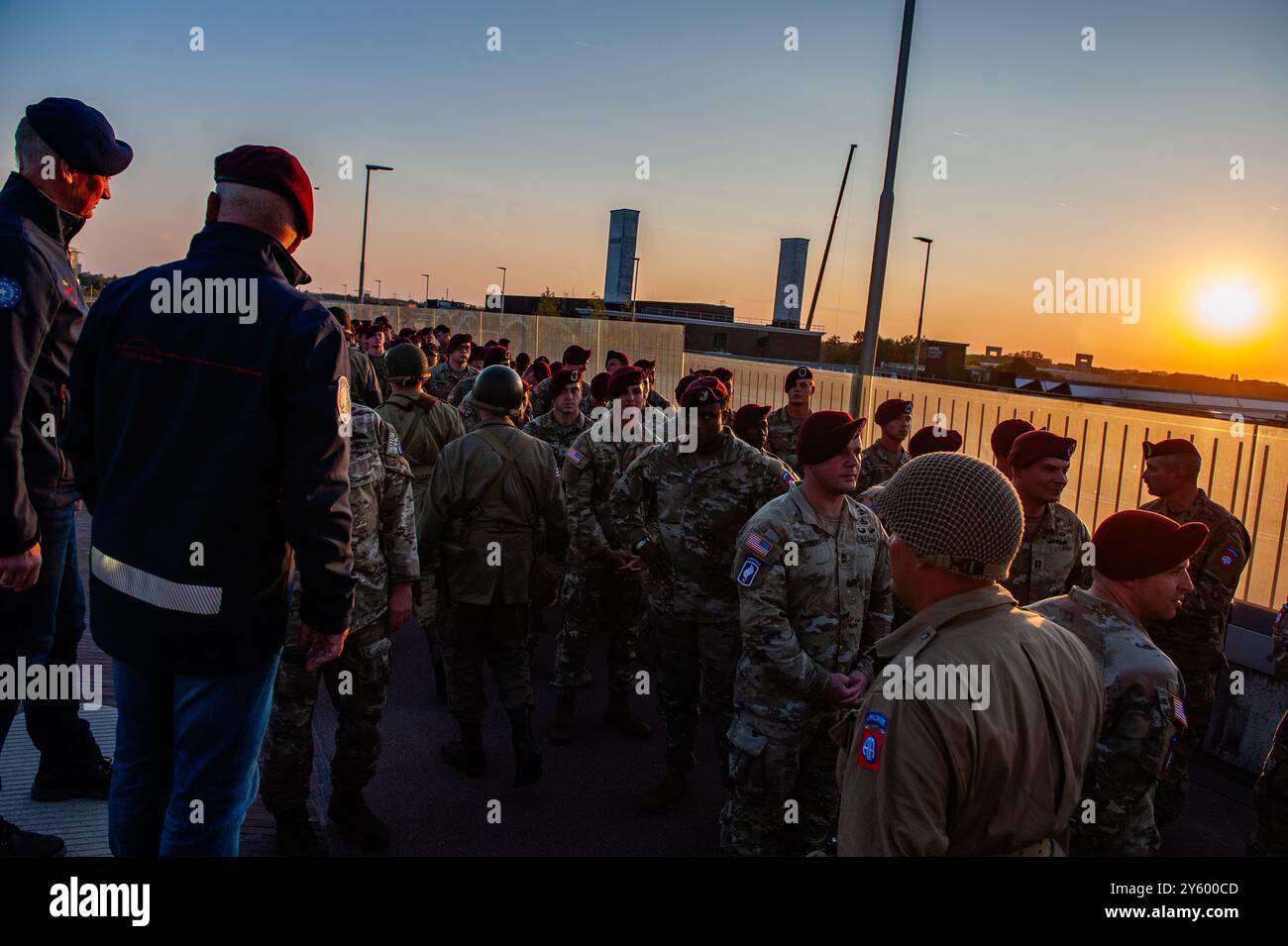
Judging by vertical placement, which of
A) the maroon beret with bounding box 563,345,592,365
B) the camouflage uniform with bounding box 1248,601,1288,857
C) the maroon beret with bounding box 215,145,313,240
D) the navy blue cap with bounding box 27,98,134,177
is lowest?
the camouflage uniform with bounding box 1248,601,1288,857

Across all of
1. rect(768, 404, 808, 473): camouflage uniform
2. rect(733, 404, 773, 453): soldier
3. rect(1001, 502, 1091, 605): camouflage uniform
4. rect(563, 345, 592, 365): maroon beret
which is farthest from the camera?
rect(563, 345, 592, 365): maroon beret

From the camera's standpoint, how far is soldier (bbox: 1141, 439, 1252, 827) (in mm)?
4910

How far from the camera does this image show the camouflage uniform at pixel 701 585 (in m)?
4.71

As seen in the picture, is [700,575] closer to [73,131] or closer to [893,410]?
[893,410]

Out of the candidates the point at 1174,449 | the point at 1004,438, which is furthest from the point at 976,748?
the point at 1004,438

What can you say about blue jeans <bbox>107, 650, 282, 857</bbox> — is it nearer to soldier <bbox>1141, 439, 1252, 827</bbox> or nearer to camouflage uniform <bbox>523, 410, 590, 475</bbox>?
soldier <bbox>1141, 439, 1252, 827</bbox>

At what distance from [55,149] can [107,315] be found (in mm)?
1292

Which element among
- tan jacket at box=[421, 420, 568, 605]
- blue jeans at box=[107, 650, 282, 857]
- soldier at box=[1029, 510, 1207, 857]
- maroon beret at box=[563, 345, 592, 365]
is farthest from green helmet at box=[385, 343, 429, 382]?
soldier at box=[1029, 510, 1207, 857]

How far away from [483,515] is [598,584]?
1.36 meters

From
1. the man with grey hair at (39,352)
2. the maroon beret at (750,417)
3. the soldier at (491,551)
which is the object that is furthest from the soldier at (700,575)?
the man with grey hair at (39,352)

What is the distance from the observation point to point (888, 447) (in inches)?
281

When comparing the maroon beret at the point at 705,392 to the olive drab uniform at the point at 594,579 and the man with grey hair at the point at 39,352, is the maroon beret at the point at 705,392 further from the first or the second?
the man with grey hair at the point at 39,352

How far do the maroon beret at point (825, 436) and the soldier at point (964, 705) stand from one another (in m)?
1.77

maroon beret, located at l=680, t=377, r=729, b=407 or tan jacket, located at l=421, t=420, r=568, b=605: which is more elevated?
maroon beret, located at l=680, t=377, r=729, b=407
